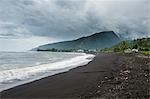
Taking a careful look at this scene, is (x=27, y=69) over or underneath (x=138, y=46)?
underneath

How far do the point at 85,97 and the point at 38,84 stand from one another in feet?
22.9

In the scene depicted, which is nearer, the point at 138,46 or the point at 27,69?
the point at 27,69

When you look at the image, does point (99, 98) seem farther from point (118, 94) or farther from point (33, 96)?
point (33, 96)

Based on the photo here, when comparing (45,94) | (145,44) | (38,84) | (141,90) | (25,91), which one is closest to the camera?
(141,90)

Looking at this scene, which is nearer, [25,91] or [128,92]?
[128,92]

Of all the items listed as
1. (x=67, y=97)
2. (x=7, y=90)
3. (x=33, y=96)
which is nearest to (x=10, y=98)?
(x=33, y=96)

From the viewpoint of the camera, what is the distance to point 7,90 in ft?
50.9

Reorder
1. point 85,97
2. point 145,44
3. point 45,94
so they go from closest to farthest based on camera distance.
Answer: point 85,97, point 45,94, point 145,44

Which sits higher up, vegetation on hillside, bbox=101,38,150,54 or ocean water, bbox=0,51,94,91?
vegetation on hillside, bbox=101,38,150,54

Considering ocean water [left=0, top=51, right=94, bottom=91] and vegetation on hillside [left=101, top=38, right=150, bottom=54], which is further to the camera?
vegetation on hillside [left=101, top=38, right=150, bottom=54]

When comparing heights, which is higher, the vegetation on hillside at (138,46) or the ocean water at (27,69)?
the vegetation on hillside at (138,46)

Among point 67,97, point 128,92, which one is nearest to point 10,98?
point 67,97

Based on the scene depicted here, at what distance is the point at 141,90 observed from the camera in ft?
41.9

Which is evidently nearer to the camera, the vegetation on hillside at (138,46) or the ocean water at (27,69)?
the ocean water at (27,69)
